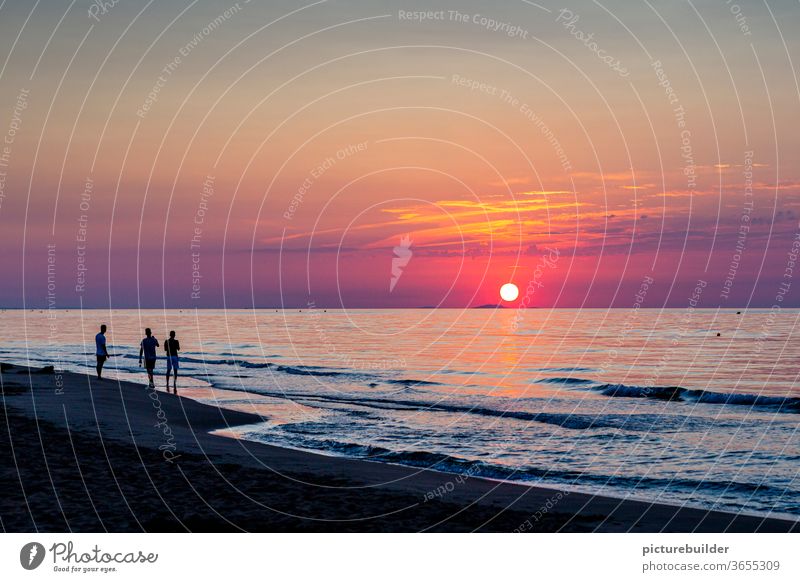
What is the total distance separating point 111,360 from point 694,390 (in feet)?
164

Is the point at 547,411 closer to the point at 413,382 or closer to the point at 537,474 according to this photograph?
the point at 537,474

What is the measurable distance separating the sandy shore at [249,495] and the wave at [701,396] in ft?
86.4

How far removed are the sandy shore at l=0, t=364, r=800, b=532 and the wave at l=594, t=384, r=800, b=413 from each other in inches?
1037

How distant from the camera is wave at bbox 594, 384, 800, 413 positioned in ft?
130

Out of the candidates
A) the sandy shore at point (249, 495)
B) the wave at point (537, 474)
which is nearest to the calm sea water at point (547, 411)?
the wave at point (537, 474)

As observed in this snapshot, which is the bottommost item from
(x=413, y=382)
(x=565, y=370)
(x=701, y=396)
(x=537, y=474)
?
(x=537, y=474)

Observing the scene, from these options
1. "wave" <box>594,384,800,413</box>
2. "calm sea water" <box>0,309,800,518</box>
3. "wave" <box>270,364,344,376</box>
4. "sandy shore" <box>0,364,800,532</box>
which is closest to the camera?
"sandy shore" <box>0,364,800,532</box>

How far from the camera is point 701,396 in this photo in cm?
4444

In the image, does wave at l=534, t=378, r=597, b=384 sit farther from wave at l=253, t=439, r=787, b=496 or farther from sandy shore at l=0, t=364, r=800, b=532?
sandy shore at l=0, t=364, r=800, b=532

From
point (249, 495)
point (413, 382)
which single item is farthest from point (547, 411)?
point (249, 495)

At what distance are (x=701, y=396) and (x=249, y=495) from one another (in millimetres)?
36437

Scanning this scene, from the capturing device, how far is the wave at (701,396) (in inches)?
1565

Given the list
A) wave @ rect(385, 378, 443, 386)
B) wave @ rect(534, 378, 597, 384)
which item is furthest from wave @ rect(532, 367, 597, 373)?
wave @ rect(385, 378, 443, 386)

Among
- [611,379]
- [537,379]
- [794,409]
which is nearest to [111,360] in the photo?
[537,379]
